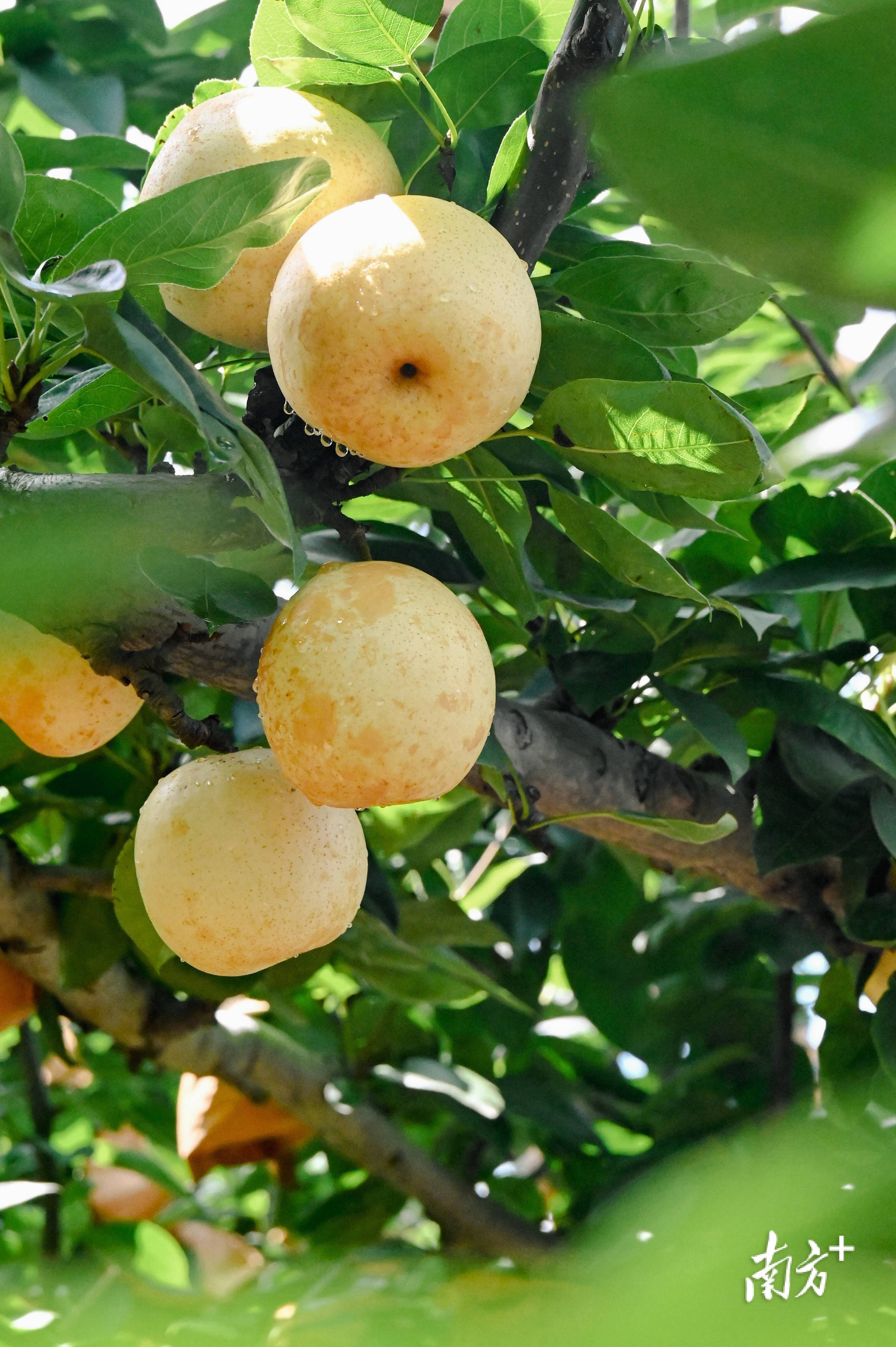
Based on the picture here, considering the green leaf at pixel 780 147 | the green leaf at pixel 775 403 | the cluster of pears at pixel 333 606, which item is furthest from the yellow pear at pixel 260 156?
the green leaf at pixel 780 147

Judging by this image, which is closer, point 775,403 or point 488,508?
point 488,508

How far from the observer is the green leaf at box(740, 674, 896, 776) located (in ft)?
2.69

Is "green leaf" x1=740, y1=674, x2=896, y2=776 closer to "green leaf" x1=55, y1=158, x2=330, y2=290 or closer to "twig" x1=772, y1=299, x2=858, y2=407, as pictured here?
"twig" x1=772, y1=299, x2=858, y2=407

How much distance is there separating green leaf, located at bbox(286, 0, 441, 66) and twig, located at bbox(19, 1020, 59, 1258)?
1.13 m

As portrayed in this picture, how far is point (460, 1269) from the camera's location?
45.2 inches

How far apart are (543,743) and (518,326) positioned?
0.39m

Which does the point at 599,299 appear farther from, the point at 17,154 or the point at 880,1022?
the point at 880,1022

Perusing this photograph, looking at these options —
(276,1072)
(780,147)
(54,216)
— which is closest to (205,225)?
(54,216)

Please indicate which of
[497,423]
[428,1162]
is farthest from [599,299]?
[428,1162]

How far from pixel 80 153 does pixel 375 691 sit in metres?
0.66

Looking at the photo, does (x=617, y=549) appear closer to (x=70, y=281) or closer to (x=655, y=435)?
(x=655, y=435)

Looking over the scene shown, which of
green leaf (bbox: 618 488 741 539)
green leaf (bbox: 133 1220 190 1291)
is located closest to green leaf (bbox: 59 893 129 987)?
green leaf (bbox: 133 1220 190 1291)

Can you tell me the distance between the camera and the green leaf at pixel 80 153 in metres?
0.89

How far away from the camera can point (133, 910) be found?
2.53ft
